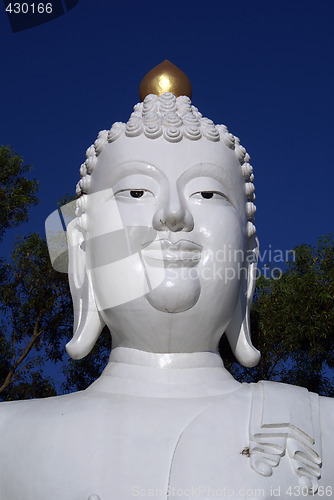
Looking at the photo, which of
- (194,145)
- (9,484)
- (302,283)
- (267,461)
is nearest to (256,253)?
(194,145)

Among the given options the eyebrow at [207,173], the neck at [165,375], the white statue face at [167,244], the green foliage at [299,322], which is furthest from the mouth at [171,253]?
the green foliage at [299,322]

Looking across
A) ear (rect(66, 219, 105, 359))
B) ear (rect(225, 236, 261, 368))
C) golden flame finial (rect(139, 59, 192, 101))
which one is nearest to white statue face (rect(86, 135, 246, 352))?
ear (rect(66, 219, 105, 359))

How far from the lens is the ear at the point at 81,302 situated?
473 centimetres

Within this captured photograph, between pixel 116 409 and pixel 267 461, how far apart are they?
3.07ft

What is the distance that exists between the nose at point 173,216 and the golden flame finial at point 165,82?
1.23m

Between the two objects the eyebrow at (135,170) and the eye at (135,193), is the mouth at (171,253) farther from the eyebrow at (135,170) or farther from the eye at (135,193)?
the eyebrow at (135,170)

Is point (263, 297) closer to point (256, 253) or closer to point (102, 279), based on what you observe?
point (256, 253)

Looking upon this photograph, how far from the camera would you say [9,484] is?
13.0ft

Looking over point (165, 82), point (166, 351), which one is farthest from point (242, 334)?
point (165, 82)

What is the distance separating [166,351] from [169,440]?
2.13 ft

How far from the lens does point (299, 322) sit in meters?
9.45

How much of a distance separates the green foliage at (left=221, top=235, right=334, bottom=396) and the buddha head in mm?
4667

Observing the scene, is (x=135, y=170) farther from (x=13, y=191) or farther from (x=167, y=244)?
(x=13, y=191)

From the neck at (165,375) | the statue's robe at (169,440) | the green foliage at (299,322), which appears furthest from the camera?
the green foliage at (299,322)
